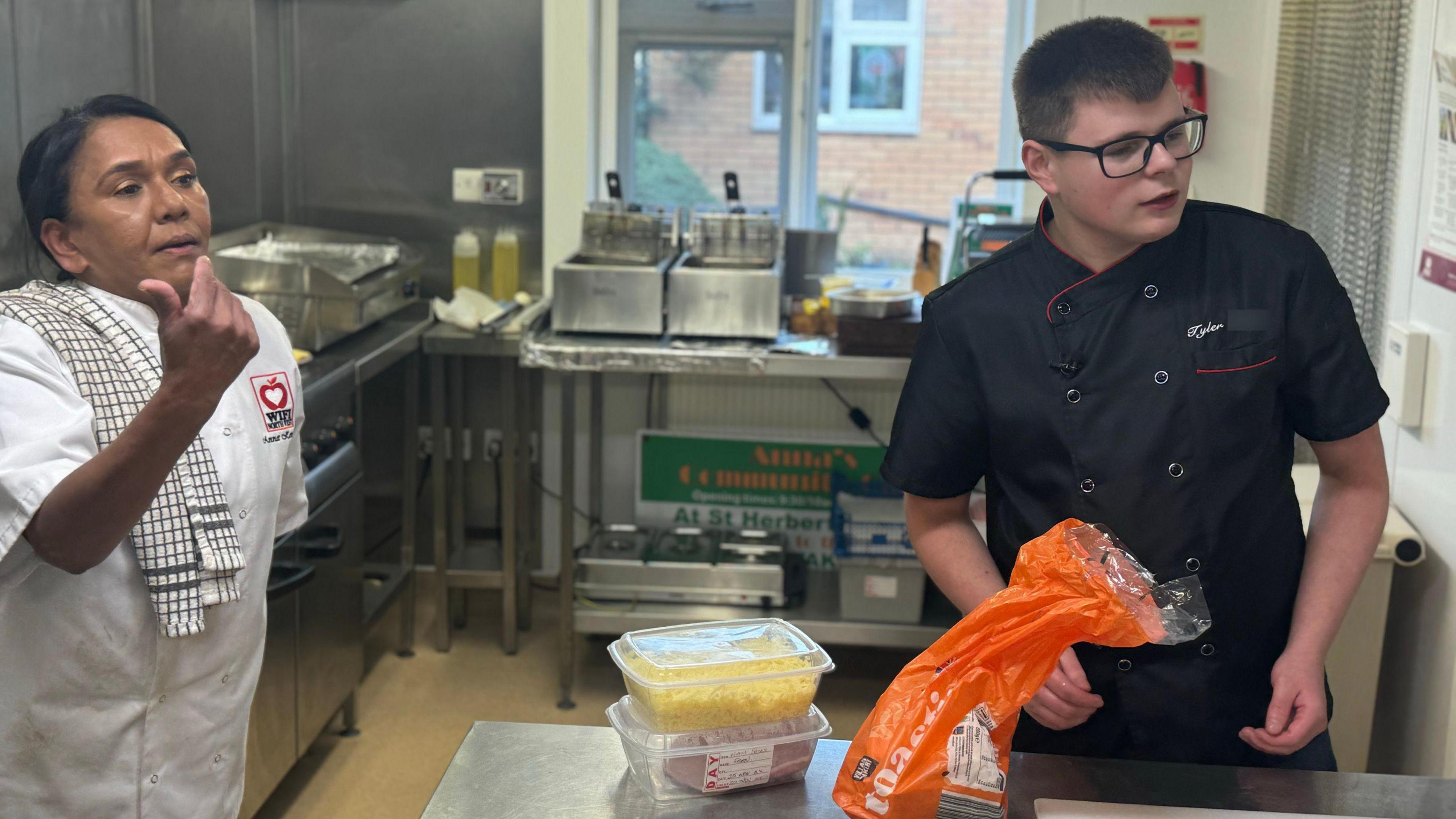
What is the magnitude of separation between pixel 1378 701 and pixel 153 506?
6.83ft

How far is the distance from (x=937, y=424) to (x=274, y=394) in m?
0.82

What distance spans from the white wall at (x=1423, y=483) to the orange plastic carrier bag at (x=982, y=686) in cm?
117

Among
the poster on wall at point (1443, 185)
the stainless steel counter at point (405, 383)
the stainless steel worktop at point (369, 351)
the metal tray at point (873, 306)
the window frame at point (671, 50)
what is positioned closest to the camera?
the poster on wall at point (1443, 185)

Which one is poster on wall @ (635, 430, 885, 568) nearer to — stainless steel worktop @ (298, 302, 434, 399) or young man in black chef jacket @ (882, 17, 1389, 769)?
stainless steel worktop @ (298, 302, 434, 399)

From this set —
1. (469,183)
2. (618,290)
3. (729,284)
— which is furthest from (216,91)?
(729,284)

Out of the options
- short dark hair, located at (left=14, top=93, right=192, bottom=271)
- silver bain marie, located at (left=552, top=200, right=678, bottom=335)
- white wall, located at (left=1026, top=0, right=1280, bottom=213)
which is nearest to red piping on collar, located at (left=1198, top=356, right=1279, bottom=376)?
short dark hair, located at (left=14, top=93, right=192, bottom=271)

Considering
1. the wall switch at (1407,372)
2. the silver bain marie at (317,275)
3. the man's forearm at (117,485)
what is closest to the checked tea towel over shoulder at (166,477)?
the man's forearm at (117,485)

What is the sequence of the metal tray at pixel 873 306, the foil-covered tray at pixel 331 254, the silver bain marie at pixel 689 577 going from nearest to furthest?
the metal tray at pixel 873 306 → the foil-covered tray at pixel 331 254 → the silver bain marie at pixel 689 577

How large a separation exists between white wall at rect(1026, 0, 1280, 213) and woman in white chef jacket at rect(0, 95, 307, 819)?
2.55 metres

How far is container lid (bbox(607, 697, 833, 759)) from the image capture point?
1113 mm

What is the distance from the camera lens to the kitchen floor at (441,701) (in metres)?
2.72

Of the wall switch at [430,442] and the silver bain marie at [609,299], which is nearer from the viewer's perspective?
the silver bain marie at [609,299]

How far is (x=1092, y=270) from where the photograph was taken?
141 centimetres

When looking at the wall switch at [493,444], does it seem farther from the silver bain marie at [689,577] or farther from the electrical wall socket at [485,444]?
the silver bain marie at [689,577]
